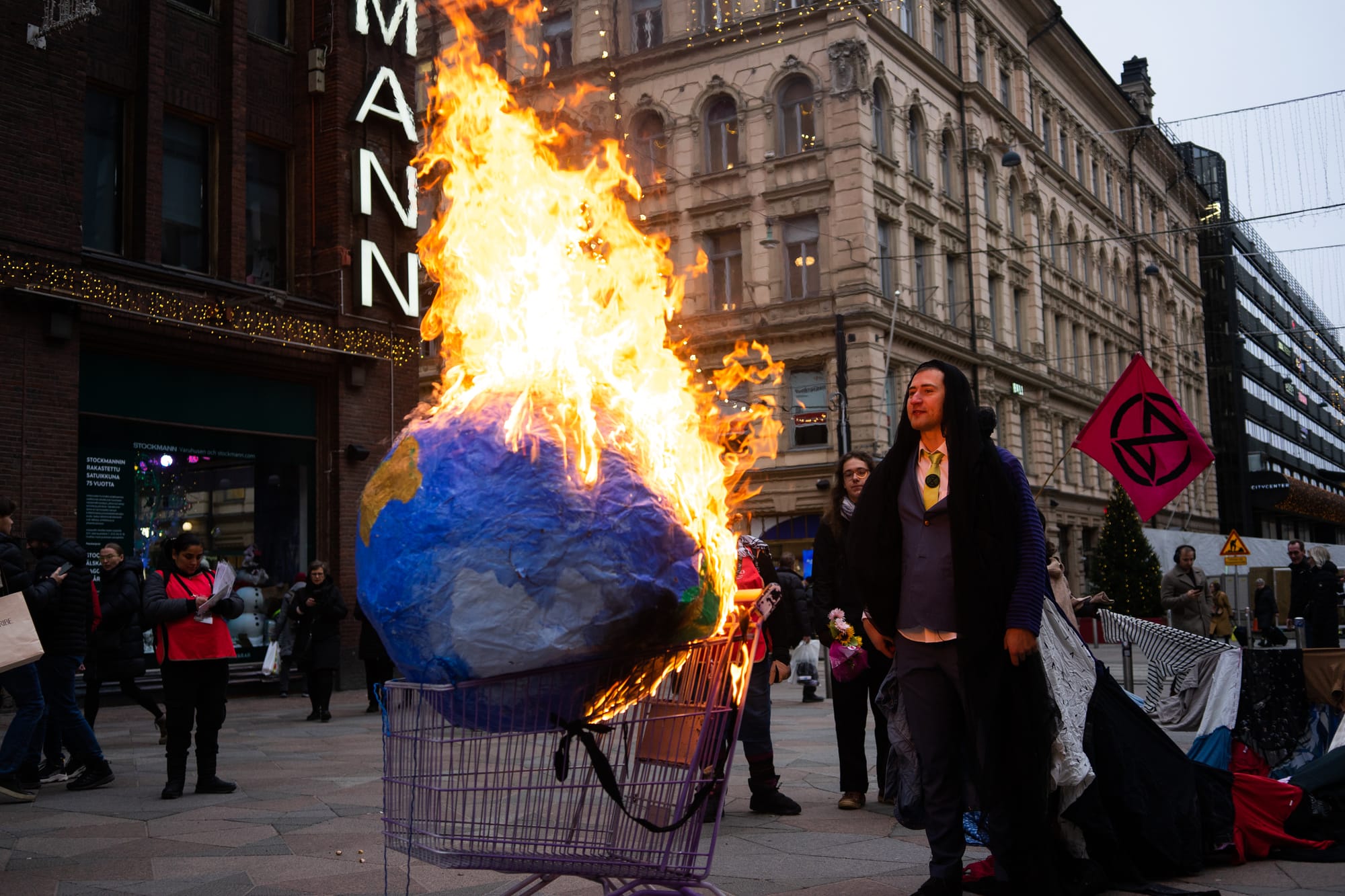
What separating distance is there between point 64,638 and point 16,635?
1.11 m

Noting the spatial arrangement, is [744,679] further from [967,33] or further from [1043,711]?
[967,33]

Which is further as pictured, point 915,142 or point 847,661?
point 915,142

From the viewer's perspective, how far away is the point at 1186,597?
44.1 feet

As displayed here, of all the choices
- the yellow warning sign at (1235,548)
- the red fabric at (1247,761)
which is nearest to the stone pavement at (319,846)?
the red fabric at (1247,761)

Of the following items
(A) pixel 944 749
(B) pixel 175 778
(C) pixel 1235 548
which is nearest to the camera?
(A) pixel 944 749

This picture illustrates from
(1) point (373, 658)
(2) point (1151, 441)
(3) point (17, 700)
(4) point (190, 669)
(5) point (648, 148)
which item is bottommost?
(1) point (373, 658)

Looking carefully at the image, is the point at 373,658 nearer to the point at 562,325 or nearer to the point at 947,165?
the point at 562,325

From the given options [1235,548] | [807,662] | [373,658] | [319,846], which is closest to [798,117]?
[1235,548]

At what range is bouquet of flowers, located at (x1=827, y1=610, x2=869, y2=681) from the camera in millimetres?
6602

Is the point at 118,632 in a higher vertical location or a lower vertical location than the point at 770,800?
higher

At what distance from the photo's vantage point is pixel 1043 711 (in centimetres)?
434

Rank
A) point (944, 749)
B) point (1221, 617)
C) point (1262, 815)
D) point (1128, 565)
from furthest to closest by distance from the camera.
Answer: point (1128, 565), point (1221, 617), point (1262, 815), point (944, 749)

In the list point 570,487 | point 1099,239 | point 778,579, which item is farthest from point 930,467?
point 1099,239

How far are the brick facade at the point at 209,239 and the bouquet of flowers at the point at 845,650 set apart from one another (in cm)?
988
